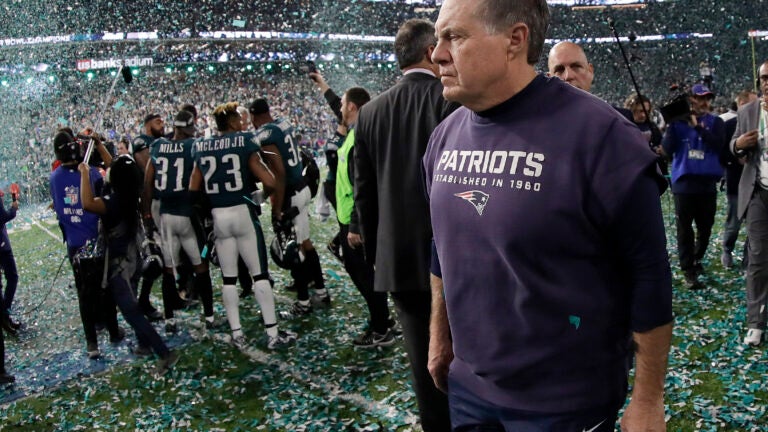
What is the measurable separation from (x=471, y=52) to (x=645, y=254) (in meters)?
0.66

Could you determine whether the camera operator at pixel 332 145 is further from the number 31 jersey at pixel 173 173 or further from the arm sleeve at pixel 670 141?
the arm sleeve at pixel 670 141

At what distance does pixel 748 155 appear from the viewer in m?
4.62

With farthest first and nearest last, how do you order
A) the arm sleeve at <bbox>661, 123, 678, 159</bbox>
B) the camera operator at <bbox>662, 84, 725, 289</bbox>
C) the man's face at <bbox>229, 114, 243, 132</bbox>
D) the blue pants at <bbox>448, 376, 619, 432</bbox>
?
the arm sleeve at <bbox>661, 123, 678, 159</bbox>, the camera operator at <bbox>662, 84, 725, 289</bbox>, the man's face at <bbox>229, 114, 243, 132</bbox>, the blue pants at <bbox>448, 376, 619, 432</bbox>

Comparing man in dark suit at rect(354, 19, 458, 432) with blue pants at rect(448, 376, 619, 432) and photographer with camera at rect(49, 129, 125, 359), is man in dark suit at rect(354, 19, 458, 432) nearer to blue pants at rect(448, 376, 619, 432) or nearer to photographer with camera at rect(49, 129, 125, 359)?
blue pants at rect(448, 376, 619, 432)

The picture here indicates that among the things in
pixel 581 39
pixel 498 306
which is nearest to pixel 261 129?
pixel 498 306

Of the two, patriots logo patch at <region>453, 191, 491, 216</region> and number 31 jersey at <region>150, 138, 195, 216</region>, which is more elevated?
patriots logo patch at <region>453, 191, 491, 216</region>

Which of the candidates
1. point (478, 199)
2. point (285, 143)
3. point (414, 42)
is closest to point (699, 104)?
point (285, 143)

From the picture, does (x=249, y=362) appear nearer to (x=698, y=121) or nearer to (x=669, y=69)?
(x=698, y=121)

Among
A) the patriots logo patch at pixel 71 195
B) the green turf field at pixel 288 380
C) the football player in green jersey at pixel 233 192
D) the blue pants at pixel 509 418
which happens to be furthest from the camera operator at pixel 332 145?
the blue pants at pixel 509 418

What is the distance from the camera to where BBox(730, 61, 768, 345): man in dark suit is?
14.6ft

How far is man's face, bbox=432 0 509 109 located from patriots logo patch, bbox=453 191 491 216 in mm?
245

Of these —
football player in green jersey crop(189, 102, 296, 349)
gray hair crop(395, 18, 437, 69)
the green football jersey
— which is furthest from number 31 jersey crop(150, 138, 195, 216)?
gray hair crop(395, 18, 437, 69)

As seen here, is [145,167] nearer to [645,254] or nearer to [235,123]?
[235,123]

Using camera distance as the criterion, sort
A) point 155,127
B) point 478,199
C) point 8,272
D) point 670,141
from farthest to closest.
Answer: point 155,127 → point 8,272 → point 670,141 → point 478,199
